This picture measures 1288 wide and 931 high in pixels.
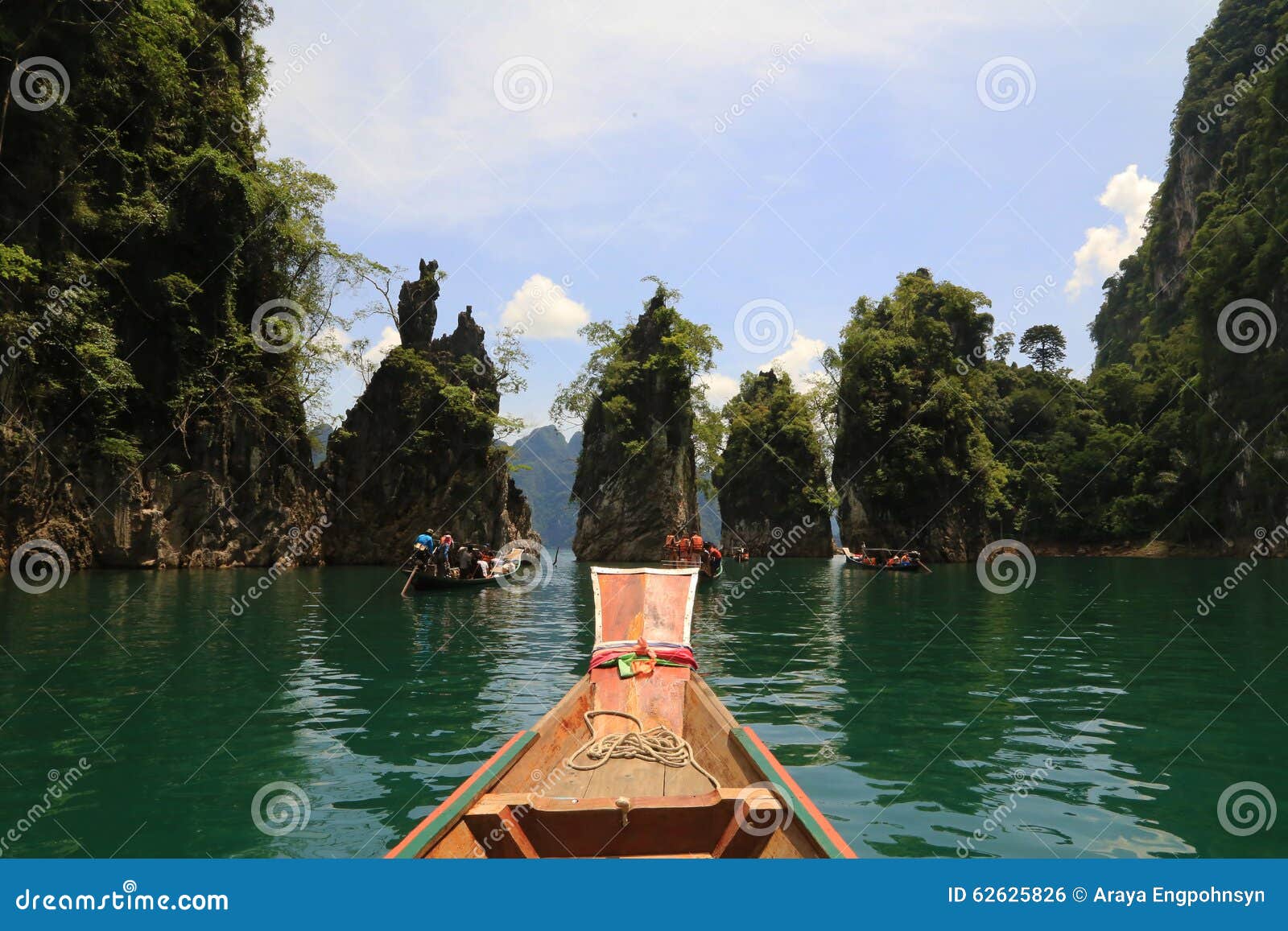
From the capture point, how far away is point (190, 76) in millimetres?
33250

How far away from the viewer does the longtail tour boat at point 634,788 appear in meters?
4.21

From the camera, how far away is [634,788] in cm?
561

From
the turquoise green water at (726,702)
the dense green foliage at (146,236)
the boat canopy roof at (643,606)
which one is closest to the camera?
the turquoise green water at (726,702)

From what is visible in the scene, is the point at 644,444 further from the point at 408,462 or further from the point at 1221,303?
the point at 1221,303

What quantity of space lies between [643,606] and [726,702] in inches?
66.6

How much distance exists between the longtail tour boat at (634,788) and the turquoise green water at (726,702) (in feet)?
2.91

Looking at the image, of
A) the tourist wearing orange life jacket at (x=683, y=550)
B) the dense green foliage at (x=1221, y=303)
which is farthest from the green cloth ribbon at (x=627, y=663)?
the dense green foliage at (x=1221, y=303)

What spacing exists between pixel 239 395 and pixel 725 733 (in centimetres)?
3398

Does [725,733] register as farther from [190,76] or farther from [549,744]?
[190,76]

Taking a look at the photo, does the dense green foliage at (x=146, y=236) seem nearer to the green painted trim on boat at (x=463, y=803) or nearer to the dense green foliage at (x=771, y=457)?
the green painted trim on boat at (x=463, y=803)

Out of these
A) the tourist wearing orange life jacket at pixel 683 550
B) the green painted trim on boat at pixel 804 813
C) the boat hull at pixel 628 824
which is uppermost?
the green painted trim on boat at pixel 804 813

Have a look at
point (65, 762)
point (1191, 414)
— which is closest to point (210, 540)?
point (65, 762)

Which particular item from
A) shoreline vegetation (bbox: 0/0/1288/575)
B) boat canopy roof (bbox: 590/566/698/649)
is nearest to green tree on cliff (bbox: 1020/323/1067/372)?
shoreline vegetation (bbox: 0/0/1288/575)

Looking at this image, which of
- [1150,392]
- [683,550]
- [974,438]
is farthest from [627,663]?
[1150,392]
